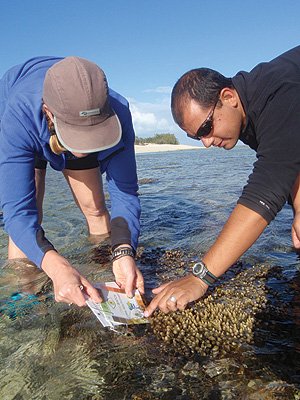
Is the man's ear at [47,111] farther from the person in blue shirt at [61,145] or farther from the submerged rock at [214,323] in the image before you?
the submerged rock at [214,323]

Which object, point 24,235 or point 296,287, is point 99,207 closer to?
point 24,235

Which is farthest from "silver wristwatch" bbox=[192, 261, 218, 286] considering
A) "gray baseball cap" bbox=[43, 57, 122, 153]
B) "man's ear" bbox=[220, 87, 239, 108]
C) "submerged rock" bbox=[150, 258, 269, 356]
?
"man's ear" bbox=[220, 87, 239, 108]

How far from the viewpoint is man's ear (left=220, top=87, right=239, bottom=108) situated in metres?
2.96

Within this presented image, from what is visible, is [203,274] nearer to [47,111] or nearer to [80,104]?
[80,104]

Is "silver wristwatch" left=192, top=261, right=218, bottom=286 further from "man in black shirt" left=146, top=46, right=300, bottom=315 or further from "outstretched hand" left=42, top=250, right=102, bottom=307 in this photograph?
"outstretched hand" left=42, top=250, right=102, bottom=307

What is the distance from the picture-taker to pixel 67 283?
2.89 meters

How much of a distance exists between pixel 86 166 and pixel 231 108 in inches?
84.4

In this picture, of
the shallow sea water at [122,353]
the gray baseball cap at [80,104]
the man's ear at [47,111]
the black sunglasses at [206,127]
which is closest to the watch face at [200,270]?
the shallow sea water at [122,353]

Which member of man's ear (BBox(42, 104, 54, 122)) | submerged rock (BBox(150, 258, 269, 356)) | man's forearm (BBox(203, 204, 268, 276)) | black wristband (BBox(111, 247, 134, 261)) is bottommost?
submerged rock (BBox(150, 258, 269, 356))

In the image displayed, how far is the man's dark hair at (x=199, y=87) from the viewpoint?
290 centimetres

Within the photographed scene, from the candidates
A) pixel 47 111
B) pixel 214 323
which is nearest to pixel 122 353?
pixel 214 323

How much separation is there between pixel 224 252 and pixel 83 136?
1380 millimetres

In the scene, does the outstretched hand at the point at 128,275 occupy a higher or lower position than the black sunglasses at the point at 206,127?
lower

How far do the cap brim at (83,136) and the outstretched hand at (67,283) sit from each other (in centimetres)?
91
